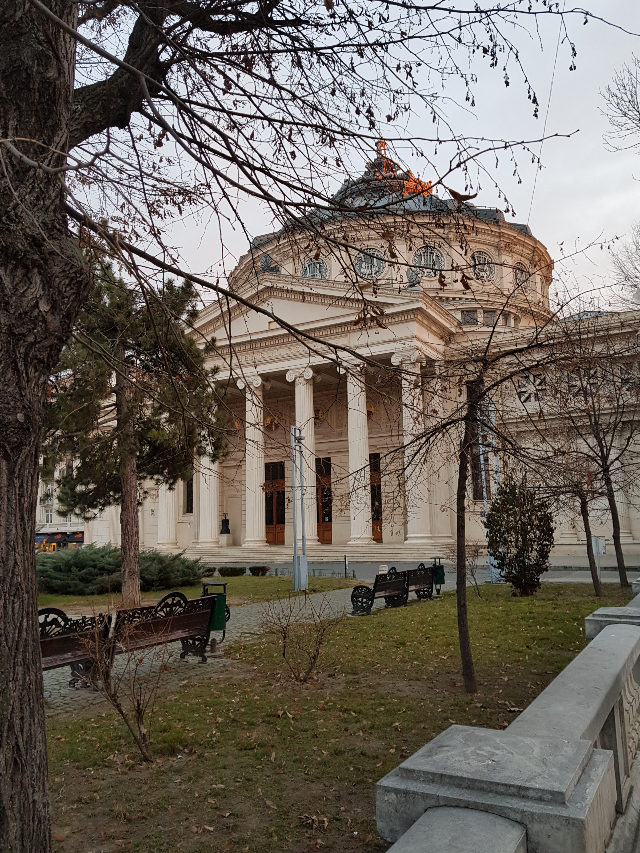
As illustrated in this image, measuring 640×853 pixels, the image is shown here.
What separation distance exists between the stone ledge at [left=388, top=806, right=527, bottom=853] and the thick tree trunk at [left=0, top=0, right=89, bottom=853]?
1.82m

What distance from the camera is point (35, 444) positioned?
3191 mm

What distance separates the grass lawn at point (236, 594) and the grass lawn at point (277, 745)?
856 cm

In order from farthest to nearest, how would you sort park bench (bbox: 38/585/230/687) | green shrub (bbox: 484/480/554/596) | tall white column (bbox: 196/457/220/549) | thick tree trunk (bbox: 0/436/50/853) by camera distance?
tall white column (bbox: 196/457/220/549) < green shrub (bbox: 484/480/554/596) < park bench (bbox: 38/585/230/687) < thick tree trunk (bbox: 0/436/50/853)

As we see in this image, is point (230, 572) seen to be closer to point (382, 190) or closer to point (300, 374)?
point (300, 374)

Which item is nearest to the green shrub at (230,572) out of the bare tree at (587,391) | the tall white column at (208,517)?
the tall white column at (208,517)

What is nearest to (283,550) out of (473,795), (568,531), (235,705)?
(568,531)

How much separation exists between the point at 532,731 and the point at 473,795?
0.81 meters

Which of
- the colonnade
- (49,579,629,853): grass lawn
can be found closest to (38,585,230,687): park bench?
(49,579,629,853): grass lawn

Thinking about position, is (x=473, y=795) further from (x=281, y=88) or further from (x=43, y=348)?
(x=281, y=88)

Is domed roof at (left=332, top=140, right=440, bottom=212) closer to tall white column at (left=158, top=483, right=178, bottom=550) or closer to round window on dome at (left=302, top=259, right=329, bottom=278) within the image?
round window on dome at (left=302, top=259, right=329, bottom=278)

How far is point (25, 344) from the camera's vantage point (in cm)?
310

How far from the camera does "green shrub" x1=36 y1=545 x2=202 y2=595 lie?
816 inches

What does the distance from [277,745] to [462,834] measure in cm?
379

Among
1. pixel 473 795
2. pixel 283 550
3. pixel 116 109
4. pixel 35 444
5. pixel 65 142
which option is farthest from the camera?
pixel 283 550
